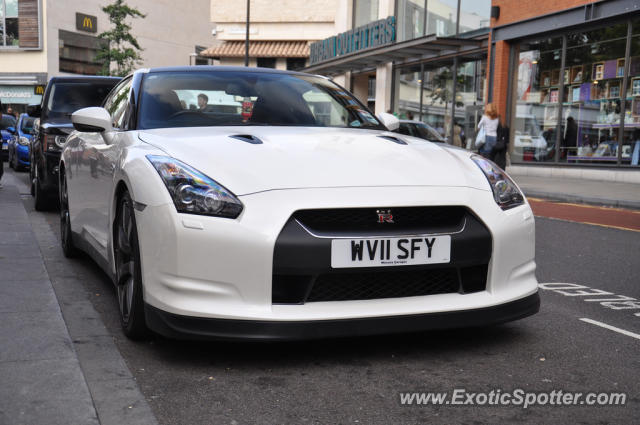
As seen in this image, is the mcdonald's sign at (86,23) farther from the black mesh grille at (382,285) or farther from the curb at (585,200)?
the black mesh grille at (382,285)

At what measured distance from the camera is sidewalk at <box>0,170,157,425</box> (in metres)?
2.73

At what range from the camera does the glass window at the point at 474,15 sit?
24156mm

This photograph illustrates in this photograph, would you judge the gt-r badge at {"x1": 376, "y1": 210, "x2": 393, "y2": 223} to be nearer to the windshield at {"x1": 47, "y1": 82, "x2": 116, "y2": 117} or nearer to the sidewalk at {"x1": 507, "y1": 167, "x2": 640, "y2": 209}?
the windshield at {"x1": 47, "y1": 82, "x2": 116, "y2": 117}

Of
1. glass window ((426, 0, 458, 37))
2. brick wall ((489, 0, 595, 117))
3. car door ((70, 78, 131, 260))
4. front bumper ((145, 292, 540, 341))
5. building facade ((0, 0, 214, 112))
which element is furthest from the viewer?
building facade ((0, 0, 214, 112))

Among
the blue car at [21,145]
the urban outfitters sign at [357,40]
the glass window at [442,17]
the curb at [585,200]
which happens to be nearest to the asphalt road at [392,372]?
the curb at [585,200]

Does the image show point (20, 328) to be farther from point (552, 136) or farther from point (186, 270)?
point (552, 136)

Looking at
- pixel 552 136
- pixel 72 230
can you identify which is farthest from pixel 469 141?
pixel 72 230

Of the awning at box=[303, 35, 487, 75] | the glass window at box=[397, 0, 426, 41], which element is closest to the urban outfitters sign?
the awning at box=[303, 35, 487, 75]

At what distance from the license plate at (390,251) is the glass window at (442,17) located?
23347 mm

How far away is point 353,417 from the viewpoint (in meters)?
2.72

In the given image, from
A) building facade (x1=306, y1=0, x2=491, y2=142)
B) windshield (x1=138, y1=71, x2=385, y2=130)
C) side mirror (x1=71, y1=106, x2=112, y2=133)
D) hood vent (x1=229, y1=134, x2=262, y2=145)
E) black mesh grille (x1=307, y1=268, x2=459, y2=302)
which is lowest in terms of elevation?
black mesh grille (x1=307, y1=268, x2=459, y2=302)

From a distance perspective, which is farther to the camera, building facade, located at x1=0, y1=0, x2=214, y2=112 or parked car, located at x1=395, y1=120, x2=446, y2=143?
building facade, located at x1=0, y1=0, x2=214, y2=112

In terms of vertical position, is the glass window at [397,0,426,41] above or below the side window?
above

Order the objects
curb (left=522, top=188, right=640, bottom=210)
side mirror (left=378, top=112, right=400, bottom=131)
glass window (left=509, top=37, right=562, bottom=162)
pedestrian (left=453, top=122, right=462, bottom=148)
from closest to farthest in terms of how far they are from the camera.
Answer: side mirror (left=378, top=112, right=400, bottom=131)
curb (left=522, top=188, right=640, bottom=210)
glass window (left=509, top=37, right=562, bottom=162)
pedestrian (left=453, top=122, right=462, bottom=148)
